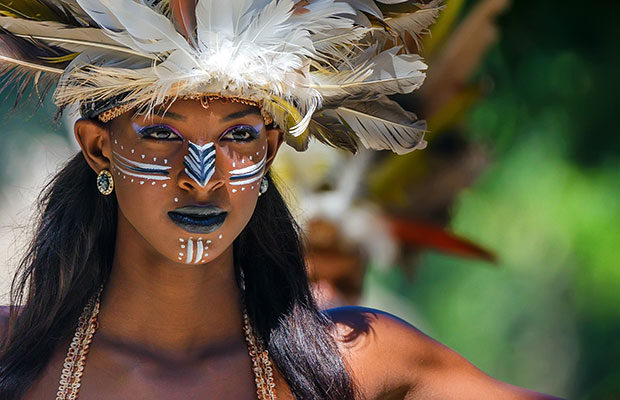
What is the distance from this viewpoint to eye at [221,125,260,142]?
313 centimetres

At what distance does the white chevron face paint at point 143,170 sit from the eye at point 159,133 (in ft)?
0.24

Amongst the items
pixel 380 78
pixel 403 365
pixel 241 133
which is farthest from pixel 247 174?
pixel 403 365

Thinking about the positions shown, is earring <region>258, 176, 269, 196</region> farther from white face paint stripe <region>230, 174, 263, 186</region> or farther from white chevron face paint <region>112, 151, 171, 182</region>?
white chevron face paint <region>112, 151, 171, 182</region>

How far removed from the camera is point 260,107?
126 inches

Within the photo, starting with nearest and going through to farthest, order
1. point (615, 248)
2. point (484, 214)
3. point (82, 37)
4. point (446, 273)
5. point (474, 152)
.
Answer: point (82, 37)
point (474, 152)
point (615, 248)
point (484, 214)
point (446, 273)

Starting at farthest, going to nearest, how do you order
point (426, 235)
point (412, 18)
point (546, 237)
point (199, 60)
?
point (546, 237) < point (426, 235) < point (412, 18) < point (199, 60)

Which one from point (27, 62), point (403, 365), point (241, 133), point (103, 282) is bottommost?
point (403, 365)

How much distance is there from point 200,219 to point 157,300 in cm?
30

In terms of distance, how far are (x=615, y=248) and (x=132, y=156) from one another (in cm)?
895

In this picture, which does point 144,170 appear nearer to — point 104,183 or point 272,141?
point 104,183

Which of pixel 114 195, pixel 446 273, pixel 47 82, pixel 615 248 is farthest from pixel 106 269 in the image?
pixel 446 273

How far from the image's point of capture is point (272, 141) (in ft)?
11.0

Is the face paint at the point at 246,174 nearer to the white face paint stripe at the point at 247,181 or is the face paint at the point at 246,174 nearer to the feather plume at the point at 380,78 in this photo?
the white face paint stripe at the point at 247,181

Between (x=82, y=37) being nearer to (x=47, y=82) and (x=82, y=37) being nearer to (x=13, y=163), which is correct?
(x=47, y=82)
